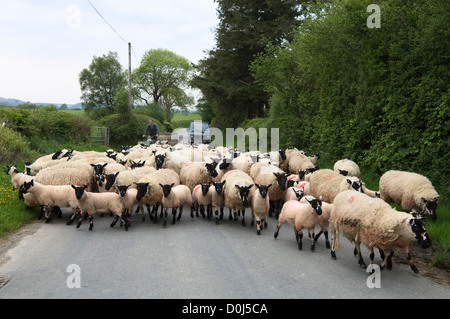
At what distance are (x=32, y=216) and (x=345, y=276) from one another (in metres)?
8.16

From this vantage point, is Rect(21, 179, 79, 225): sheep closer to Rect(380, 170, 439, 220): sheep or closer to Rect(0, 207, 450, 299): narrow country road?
Rect(0, 207, 450, 299): narrow country road

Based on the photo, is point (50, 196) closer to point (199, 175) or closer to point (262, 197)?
point (199, 175)

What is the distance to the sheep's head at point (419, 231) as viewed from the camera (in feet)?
19.5

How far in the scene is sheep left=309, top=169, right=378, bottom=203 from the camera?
949cm

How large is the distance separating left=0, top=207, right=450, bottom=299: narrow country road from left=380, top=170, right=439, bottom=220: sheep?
2124mm

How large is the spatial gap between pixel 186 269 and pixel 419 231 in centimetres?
377

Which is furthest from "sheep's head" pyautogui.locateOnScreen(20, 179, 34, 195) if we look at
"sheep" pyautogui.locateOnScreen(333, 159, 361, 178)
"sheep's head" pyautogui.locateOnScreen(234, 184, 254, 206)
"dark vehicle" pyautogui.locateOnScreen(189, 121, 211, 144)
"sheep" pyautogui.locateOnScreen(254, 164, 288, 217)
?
"dark vehicle" pyautogui.locateOnScreen(189, 121, 211, 144)

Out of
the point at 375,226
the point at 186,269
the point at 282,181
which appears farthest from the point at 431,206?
the point at 186,269

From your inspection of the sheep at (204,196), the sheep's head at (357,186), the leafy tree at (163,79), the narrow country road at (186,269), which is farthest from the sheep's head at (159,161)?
the leafy tree at (163,79)

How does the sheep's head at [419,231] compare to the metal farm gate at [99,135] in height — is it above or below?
below

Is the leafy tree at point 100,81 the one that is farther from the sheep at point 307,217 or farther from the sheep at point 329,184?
the sheep at point 307,217

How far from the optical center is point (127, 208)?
9688 mm

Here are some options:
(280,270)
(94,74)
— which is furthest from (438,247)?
(94,74)
